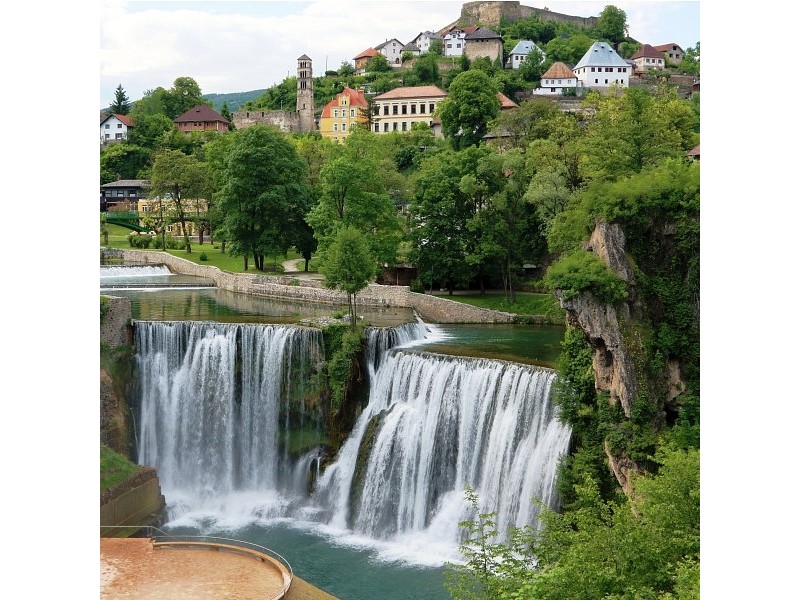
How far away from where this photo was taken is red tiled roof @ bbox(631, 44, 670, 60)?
9150 centimetres

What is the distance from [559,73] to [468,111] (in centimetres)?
2707

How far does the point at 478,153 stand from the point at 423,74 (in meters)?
58.5

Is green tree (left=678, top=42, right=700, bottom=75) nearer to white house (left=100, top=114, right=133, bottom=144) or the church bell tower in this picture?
the church bell tower

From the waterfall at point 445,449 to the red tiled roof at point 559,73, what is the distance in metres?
62.0

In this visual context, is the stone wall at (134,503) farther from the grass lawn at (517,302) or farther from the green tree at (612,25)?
the green tree at (612,25)

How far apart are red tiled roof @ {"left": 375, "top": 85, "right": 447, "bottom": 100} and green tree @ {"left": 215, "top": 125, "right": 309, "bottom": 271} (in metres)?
41.7

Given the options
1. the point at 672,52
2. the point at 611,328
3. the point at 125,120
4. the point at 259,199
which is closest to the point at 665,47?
the point at 672,52

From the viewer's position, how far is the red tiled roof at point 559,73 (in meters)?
81.9

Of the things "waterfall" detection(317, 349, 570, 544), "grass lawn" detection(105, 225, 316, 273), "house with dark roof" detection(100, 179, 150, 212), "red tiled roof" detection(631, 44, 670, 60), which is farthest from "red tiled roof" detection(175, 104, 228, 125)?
"waterfall" detection(317, 349, 570, 544)

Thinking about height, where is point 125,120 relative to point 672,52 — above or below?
below

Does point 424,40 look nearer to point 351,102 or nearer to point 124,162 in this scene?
point 351,102

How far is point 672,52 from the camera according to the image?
9619cm

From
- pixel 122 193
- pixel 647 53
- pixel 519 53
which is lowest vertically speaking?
pixel 122 193

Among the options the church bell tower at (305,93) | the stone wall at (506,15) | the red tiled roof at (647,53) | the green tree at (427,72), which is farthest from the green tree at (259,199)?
the stone wall at (506,15)
